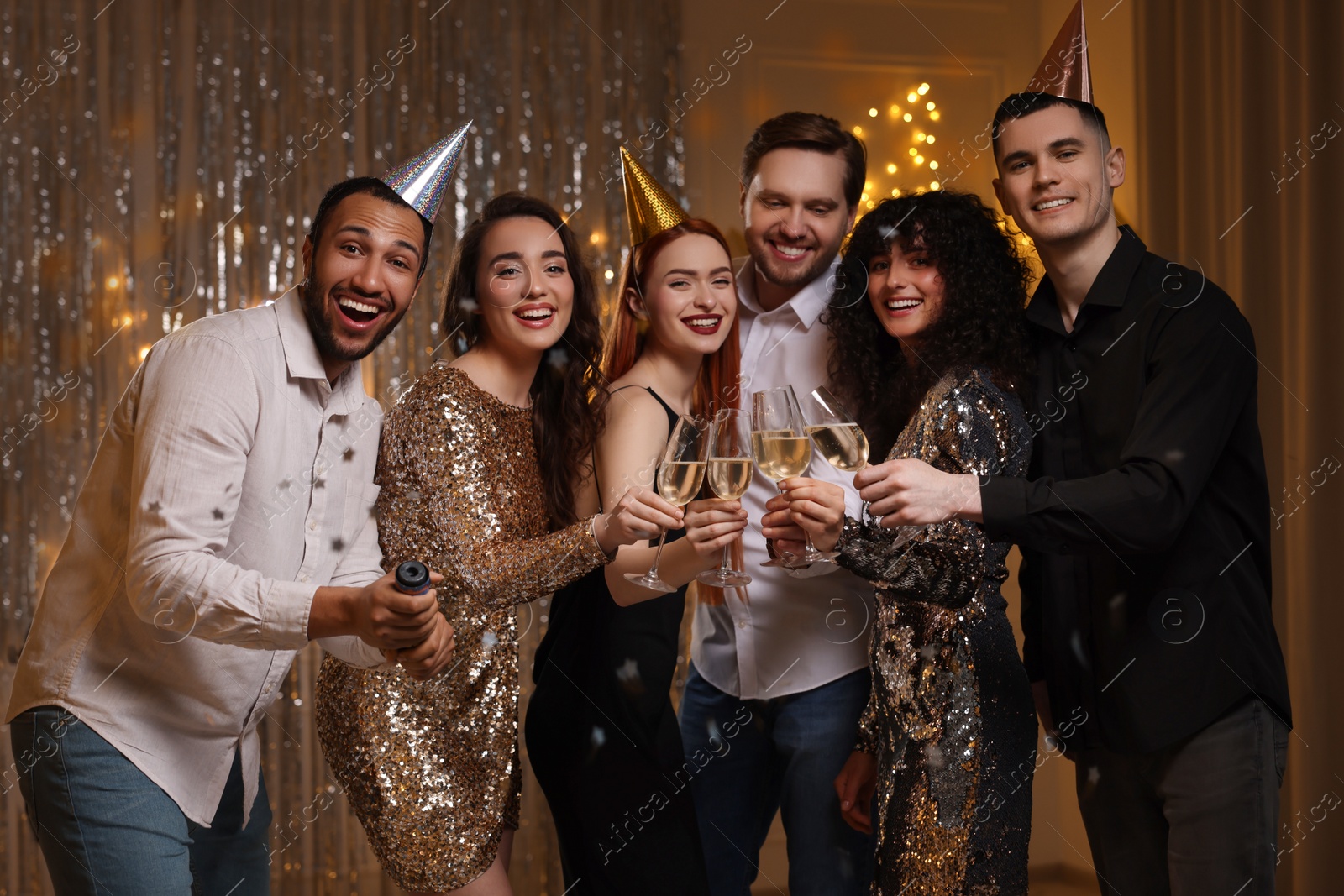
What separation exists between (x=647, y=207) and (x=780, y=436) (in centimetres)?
72

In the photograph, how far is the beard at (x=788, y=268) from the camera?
219 cm

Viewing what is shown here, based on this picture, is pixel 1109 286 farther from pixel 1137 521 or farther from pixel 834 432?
pixel 834 432

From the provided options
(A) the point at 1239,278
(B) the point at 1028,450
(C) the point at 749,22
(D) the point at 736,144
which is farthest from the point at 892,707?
(C) the point at 749,22

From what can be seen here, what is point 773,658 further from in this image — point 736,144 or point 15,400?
point 15,400

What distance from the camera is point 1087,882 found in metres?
3.94

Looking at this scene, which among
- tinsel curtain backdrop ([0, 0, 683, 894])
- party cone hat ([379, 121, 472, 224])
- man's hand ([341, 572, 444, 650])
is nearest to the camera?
man's hand ([341, 572, 444, 650])

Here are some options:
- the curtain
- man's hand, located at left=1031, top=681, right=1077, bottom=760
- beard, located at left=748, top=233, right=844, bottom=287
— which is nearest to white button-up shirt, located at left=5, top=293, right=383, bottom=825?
beard, located at left=748, top=233, right=844, bottom=287

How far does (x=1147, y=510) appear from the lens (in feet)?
5.34

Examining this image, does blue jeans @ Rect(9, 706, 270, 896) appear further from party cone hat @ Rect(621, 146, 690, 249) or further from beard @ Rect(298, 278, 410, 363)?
party cone hat @ Rect(621, 146, 690, 249)

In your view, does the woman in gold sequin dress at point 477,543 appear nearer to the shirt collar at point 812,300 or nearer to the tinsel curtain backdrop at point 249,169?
the shirt collar at point 812,300

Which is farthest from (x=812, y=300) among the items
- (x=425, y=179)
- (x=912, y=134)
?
(x=912, y=134)

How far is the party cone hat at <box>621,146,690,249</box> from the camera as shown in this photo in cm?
215

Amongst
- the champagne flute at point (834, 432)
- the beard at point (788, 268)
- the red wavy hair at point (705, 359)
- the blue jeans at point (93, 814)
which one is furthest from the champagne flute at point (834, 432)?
the blue jeans at point (93, 814)

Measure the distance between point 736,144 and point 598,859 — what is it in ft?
9.03
